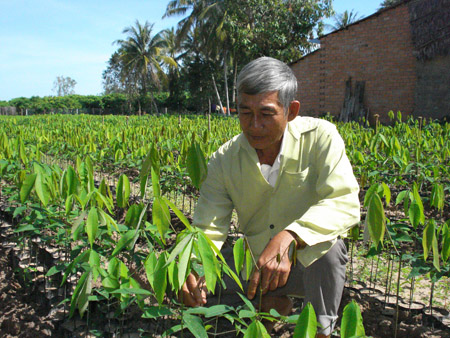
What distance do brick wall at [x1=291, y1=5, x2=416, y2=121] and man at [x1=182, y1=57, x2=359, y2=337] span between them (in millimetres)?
11154

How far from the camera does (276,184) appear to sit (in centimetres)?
166

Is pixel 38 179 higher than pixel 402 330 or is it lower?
higher

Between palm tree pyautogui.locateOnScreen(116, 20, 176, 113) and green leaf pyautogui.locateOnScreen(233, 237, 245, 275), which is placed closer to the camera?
green leaf pyautogui.locateOnScreen(233, 237, 245, 275)

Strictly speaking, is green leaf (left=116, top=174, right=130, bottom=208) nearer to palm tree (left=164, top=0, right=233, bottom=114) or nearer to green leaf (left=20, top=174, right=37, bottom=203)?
green leaf (left=20, top=174, right=37, bottom=203)

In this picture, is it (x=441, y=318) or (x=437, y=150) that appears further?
(x=437, y=150)

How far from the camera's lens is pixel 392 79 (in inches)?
468

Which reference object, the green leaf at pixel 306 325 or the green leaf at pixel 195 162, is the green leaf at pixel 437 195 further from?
the green leaf at pixel 306 325

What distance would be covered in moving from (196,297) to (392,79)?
39.1 ft

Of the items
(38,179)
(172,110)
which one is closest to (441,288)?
(38,179)

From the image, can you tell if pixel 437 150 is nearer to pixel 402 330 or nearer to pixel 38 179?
pixel 402 330

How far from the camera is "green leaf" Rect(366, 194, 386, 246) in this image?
3.54ft

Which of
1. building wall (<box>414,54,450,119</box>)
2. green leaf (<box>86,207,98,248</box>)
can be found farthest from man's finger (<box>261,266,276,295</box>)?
building wall (<box>414,54,450,119</box>)

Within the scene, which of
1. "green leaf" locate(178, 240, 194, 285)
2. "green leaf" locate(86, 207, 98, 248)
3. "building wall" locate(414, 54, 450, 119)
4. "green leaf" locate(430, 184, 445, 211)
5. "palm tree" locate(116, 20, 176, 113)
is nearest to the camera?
"green leaf" locate(178, 240, 194, 285)

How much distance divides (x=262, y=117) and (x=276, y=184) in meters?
0.30
